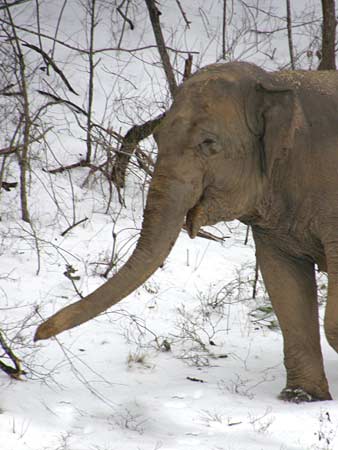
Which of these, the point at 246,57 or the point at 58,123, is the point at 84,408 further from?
the point at 246,57

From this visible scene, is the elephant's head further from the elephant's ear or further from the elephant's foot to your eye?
the elephant's foot

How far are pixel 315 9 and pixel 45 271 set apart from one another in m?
7.54

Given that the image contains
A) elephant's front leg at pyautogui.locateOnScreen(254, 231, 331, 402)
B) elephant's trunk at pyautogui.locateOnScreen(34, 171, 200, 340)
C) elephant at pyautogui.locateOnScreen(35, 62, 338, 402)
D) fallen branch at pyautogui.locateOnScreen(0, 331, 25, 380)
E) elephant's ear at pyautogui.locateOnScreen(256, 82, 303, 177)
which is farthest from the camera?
elephant's front leg at pyautogui.locateOnScreen(254, 231, 331, 402)

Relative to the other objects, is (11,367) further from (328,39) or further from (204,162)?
(328,39)

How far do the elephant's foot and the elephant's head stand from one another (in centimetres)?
117

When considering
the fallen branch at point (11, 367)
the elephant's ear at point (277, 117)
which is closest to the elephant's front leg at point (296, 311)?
the elephant's ear at point (277, 117)

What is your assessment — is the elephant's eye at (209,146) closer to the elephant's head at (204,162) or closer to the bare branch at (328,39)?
the elephant's head at (204,162)

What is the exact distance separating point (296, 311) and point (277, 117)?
1.39 metres

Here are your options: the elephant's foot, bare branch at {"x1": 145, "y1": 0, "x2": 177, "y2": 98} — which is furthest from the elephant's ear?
bare branch at {"x1": 145, "y1": 0, "x2": 177, "y2": 98}

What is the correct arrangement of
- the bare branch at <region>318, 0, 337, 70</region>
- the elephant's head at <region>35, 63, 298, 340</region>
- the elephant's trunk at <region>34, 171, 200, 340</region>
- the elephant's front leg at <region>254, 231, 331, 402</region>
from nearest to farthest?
the elephant's trunk at <region>34, 171, 200, 340</region> < the elephant's head at <region>35, 63, 298, 340</region> < the elephant's front leg at <region>254, 231, 331, 402</region> < the bare branch at <region>318, 0, 337, 70</region>

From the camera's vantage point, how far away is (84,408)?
6.39 metres

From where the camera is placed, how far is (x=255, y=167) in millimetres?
6270

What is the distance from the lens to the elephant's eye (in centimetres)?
594

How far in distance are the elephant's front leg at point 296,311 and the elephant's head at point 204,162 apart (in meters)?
0.60
